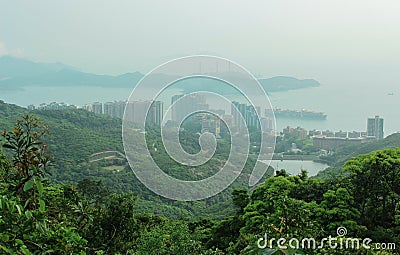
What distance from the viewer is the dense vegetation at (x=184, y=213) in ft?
3.36

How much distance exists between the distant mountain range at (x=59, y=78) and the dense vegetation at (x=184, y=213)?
850 inches

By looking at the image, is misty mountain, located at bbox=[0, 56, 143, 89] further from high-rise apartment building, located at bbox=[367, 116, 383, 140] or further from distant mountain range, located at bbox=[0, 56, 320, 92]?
high-rise apartment building, located at bbox=[367, 116, 383, 140]

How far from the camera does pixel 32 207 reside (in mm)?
1264

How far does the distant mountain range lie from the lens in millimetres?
30339

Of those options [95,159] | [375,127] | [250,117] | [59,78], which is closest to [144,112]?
[250,117]

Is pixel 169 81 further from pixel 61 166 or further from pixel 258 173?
pixel 61 166

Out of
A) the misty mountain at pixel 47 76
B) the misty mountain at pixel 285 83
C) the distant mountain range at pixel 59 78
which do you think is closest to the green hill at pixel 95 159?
the distant mountain range at pixel 59 78

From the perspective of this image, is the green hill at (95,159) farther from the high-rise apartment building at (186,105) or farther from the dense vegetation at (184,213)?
the high-rise apartment building at (186,105)

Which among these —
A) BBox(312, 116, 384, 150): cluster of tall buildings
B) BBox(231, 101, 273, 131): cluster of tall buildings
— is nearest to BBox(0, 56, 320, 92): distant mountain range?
BBox(312, 116, 384, 150): cluster of tall buildings

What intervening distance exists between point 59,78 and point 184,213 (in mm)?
38224

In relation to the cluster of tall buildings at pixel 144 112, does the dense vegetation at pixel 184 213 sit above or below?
below

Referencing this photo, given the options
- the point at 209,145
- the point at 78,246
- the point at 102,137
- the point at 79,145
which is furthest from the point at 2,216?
the point at 102,137
